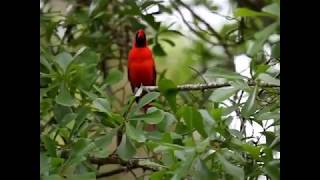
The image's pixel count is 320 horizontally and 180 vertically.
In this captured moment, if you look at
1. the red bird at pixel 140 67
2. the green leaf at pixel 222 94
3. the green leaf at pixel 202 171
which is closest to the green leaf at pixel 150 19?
the red bird at pixel 140 67

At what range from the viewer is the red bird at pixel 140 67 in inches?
102

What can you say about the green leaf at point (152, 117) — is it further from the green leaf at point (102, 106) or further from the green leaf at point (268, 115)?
the green leaf at point (268, 115)

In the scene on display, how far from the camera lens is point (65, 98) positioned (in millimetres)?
1557

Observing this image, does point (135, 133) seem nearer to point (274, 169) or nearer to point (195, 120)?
point (195, 120)

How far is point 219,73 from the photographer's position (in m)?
1.24

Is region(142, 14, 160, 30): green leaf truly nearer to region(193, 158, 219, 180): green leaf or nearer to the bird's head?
the bird's head

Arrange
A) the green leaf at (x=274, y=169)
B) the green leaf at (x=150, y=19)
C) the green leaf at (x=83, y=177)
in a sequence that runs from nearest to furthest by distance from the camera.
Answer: the green leaf at (x=274, y=169) < the green leaf at (x=83, y=177) < the green leaf at (x=150, y=19)

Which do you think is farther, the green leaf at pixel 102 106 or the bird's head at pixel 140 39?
the bird's head at pixel 140 39

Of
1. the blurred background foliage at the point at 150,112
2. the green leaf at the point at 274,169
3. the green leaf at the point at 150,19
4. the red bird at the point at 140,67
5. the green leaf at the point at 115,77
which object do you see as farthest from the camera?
the red bird at the point at 140,67

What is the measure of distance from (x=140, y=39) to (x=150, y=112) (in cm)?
111

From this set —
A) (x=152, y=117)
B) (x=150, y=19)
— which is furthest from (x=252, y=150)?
(x=150, y=19)

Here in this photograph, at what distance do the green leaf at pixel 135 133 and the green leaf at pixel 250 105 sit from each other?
0.27m
